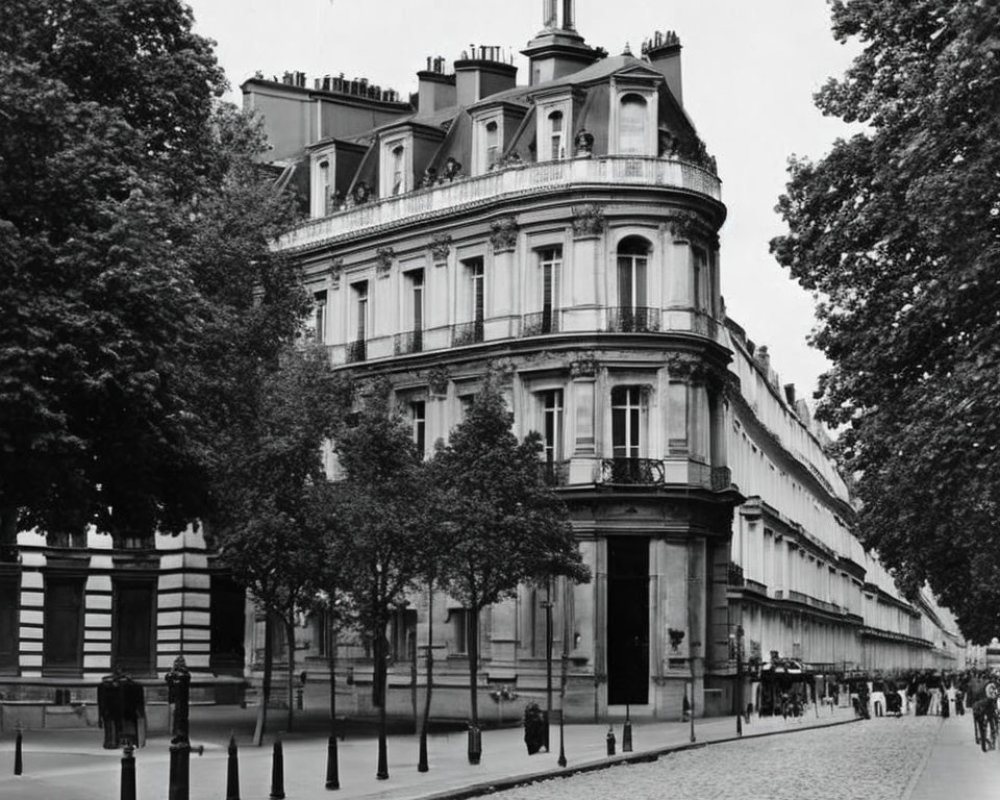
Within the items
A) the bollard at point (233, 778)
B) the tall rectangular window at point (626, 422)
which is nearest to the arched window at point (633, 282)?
the tall rectangular window at point (626, 422)

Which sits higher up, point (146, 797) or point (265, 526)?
point (265, 526)

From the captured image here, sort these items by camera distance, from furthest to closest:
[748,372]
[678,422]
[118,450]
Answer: [748,372] < [678,422] < [118,450]

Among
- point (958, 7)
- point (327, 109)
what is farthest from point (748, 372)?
point (958, 7)

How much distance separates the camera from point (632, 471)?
199 feet

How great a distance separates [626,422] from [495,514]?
49.9 ft

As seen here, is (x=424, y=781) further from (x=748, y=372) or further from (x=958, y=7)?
(x=748, y=372)

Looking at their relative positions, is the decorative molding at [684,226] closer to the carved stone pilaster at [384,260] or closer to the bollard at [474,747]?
the carved stone pilaster at [384,260]

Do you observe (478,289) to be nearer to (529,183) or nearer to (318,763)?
(529,183)

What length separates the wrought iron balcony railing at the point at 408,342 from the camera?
66938 millimetres

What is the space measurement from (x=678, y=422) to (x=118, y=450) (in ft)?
116

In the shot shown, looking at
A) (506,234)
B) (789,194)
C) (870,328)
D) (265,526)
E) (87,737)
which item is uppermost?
(506,234)

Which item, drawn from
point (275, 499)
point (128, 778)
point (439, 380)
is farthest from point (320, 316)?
point (128, 778)

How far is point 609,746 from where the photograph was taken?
1651 inches

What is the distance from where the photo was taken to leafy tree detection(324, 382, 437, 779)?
128 ft
